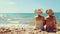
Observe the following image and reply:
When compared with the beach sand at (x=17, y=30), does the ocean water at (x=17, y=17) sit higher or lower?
higher

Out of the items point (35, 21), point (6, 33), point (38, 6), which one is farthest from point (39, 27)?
point (6, 33)

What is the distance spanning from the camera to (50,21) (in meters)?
1.79

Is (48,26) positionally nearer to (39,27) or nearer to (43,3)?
(39,27)

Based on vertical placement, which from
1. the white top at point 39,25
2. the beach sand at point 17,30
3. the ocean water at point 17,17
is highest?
the ocean water at point 17,17

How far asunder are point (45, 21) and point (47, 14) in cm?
7

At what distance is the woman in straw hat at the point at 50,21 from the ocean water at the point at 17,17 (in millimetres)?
33

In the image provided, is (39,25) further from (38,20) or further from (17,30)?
(17,30)

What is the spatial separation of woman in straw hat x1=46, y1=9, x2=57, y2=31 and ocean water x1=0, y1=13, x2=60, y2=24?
0.11 feet

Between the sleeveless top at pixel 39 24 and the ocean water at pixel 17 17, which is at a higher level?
the ocean water at pixel 17 17

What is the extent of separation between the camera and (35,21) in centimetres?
180

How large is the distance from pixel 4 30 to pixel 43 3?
0.44 meters

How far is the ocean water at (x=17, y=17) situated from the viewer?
178 centimetres

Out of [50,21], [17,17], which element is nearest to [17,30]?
[17,17]

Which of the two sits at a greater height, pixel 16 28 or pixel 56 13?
pixel 56 13
